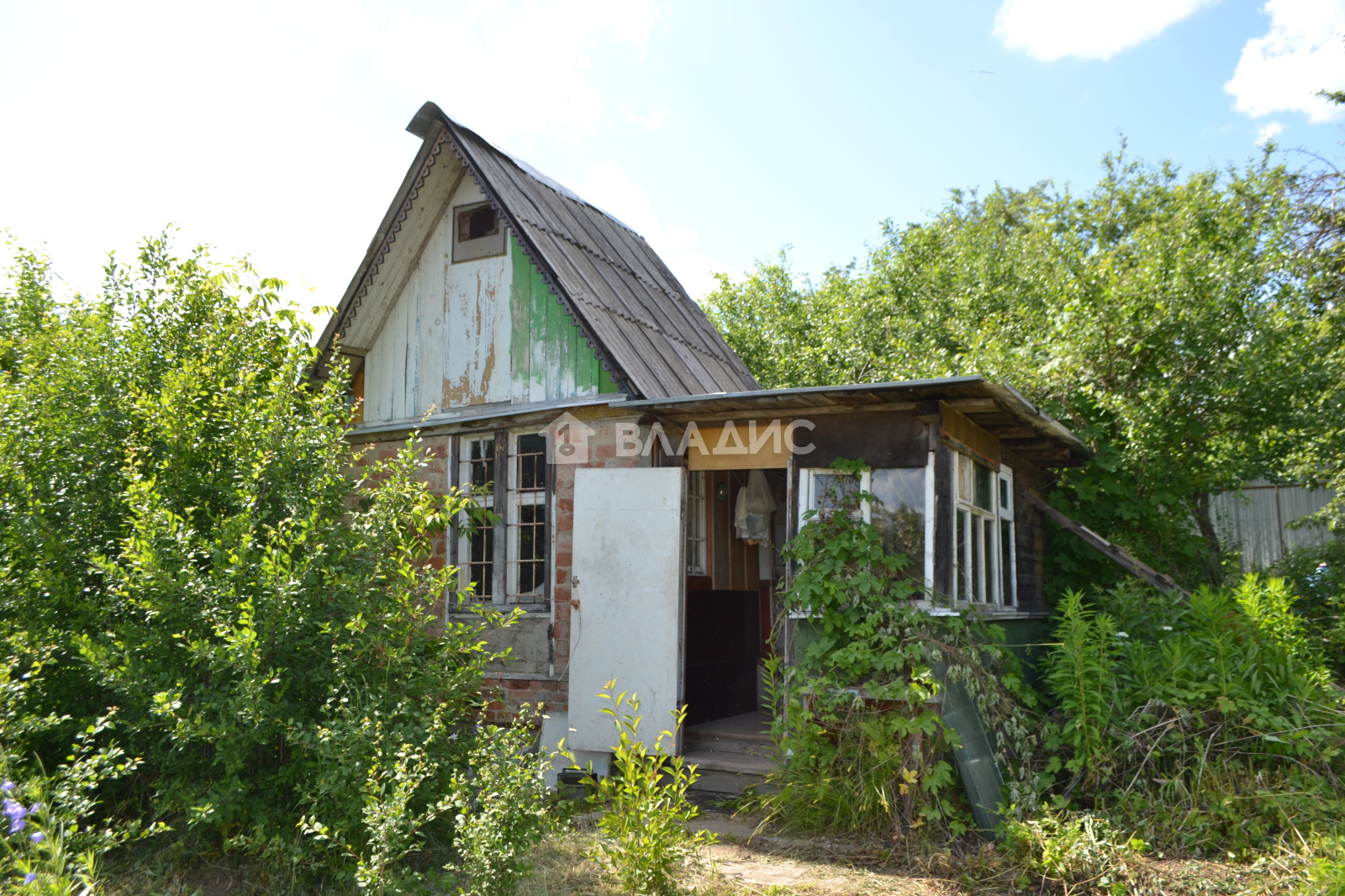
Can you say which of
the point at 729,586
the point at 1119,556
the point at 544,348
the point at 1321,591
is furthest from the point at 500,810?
the point at 1321,591

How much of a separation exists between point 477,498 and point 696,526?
7.38ft

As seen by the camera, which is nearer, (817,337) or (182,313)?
(182,313)

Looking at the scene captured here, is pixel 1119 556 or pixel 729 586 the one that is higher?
pixel 1119 556

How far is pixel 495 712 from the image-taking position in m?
7.81

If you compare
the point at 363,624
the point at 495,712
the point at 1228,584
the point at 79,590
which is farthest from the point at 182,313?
the point at 1228,584

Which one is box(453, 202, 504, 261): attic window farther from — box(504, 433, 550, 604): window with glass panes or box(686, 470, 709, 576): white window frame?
box(686, 470, 709, 576): white window frame

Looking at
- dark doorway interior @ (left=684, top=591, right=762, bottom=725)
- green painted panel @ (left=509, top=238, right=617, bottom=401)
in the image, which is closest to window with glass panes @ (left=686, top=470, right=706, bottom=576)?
dark doorway interior @ (left=684, top=591, right=762, bottom=725)

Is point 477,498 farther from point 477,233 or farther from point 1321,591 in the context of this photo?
point 1321,591

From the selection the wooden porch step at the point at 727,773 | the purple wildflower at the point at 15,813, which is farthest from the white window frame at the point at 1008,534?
the purple wildflower at the point at 15,813

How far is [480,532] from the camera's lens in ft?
27.0

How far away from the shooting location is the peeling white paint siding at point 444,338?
336 inches

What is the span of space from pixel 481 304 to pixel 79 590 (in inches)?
180

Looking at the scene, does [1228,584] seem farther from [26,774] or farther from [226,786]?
[26,774]

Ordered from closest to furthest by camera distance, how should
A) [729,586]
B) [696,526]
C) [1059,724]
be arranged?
[1059,724] < [696,526] < [729,586]
